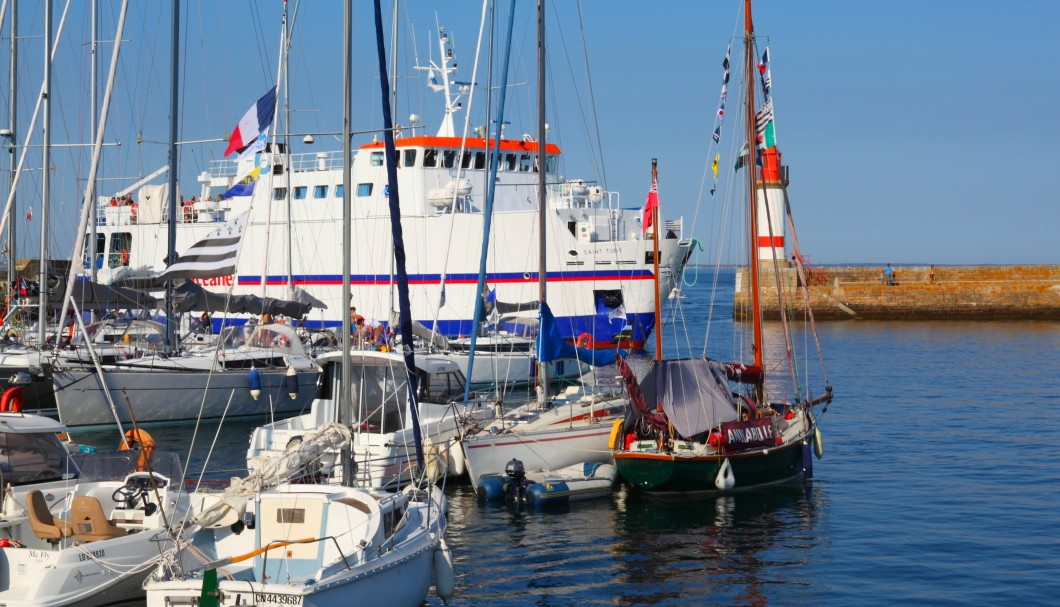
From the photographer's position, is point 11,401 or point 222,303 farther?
point 222,303

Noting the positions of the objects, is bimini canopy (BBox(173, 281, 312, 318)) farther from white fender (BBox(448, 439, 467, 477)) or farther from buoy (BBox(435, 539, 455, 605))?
buoy (BBox(435, 539, 455, 605))

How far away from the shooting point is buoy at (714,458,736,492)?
1842cm

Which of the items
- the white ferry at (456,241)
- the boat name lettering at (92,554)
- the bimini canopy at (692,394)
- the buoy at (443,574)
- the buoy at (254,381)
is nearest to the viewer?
the boat name lettering at (92,554)

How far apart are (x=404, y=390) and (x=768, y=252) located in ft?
184

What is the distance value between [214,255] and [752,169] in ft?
39.0

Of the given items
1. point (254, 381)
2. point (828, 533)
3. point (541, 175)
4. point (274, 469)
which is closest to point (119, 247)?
point (254, 381)

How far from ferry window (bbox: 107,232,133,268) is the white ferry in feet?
22.6

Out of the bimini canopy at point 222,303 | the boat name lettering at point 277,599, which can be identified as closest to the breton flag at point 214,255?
the bimini canopy at point 222,303

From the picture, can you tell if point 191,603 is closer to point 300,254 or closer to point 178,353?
point 178,353

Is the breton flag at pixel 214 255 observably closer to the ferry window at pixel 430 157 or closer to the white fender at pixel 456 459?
the white fender at pixel 456 459

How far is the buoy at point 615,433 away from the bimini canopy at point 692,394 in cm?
69

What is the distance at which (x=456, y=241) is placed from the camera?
4006cm

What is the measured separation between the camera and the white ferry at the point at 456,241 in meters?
39.6

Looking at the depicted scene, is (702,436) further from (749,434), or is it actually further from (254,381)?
→ (254,381)
